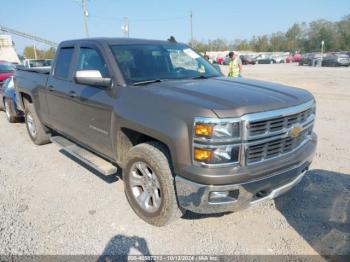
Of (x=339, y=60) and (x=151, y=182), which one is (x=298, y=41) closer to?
(x=339, y=60)

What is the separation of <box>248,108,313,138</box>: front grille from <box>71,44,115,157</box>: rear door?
5.41 feet

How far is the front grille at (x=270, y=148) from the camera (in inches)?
116

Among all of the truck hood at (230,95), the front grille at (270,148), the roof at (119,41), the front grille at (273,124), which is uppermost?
the roof at (119,41)

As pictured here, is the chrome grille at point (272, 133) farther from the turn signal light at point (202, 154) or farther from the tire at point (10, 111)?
the tire at point (10, 111)

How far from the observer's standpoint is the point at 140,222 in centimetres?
367

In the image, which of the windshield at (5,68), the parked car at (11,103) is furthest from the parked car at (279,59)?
the parked car at (11,103)

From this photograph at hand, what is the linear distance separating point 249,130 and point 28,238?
2469 mm

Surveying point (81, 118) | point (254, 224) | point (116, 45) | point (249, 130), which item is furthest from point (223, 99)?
point (81, 118)

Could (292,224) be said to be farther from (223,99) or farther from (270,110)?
(223,99)

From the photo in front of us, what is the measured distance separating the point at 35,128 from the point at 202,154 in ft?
15.1

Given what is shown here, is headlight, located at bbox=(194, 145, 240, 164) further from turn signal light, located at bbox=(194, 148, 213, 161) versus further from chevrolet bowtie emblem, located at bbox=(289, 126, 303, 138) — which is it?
chevrolet bowtie emblem, located at bbox=(289, 126, 303, 138)

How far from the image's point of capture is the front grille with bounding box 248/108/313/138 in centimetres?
289

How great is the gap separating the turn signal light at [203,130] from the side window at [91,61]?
5.33 ft

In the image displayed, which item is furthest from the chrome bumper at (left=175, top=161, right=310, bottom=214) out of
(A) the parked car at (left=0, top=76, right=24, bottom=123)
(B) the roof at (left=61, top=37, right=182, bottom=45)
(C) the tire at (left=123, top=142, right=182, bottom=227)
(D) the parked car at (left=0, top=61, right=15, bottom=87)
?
(D) the parked car at (left=0, top=61, right=15, bottom=87)
